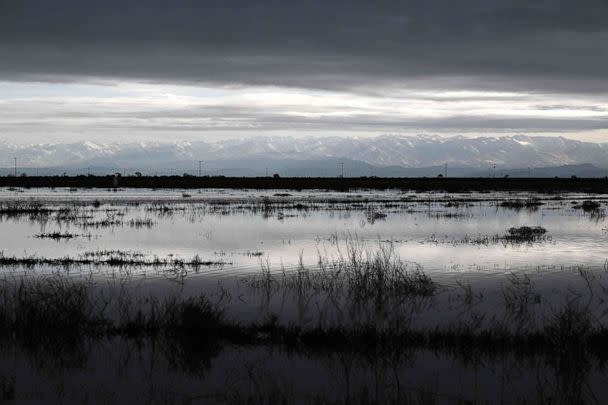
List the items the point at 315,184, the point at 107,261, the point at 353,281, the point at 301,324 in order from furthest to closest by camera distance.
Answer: the point at 315,184
the point at 107,261
the point at 353,281
the point at 301,324

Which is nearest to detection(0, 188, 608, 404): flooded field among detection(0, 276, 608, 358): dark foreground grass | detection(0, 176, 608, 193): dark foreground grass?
detection(0, 276, 608, 358): dark foreground grass

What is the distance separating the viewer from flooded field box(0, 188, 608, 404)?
11.0m

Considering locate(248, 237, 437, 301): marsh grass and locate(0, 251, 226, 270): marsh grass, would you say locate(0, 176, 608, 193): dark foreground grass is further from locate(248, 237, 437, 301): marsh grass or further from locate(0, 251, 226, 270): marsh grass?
locate(248, 237, 437, 301): marsh grass

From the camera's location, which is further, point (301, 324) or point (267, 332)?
point (301, 324)

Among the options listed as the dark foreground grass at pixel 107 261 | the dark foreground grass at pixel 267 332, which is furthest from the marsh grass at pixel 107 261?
the dark foreground grass at pixel 267 332

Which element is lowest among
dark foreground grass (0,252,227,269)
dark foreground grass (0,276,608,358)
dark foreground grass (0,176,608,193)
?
dark foreground grass (0,276,608,358)

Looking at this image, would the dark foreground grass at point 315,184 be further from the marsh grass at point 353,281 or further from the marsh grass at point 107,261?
the marsh grass at point 353,281

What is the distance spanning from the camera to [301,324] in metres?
14.3

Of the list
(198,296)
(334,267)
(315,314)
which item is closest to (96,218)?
(334,267)

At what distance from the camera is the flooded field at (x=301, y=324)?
11.0 meters

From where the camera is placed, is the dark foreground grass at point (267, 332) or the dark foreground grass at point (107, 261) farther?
the dark foreground grass at point (107, 261)

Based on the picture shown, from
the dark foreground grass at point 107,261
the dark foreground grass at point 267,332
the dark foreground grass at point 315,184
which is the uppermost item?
the dark foreground grass at point 315,184

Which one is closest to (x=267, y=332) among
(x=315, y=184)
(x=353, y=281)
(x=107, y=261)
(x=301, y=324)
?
(x=301, y=324)

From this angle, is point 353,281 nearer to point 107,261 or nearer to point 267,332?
point 267,332
